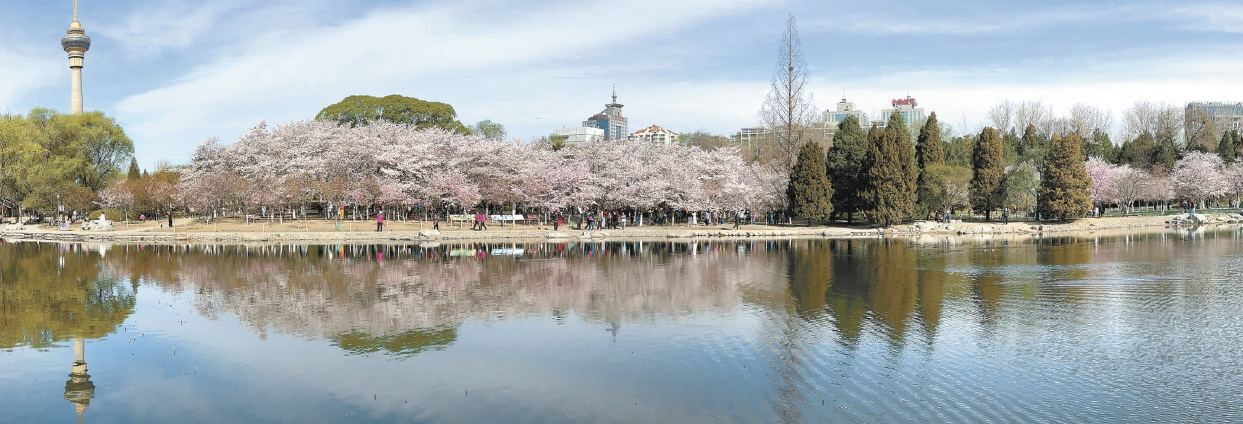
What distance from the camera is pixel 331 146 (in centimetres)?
5894

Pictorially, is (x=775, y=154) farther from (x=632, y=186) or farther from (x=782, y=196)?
(x=632, y=186)

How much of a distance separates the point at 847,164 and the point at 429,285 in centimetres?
4028

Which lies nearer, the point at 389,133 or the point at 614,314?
the point at 614,314

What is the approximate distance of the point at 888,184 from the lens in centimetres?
5269

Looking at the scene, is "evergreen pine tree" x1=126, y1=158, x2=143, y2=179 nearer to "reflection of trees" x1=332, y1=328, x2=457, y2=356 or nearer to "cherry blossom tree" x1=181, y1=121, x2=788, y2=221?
"cherry blossom tree" x1=181, y1=121, x2=788, y2=221

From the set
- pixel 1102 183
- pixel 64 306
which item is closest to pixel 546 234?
pixel 64 306

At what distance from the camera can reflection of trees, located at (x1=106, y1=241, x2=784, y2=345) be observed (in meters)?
18.5

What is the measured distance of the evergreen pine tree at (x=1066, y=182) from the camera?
55594 millimetres

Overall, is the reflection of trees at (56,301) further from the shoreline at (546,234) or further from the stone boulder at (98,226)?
the stone boulder at (98,226)

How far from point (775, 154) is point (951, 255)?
35.7m

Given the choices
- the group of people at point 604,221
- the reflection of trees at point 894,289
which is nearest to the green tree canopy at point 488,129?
the group of people at point 604,221

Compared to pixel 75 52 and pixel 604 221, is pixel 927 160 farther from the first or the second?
pixel 75 52

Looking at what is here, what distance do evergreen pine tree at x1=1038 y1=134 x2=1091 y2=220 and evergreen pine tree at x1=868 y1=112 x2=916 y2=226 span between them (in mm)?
10435

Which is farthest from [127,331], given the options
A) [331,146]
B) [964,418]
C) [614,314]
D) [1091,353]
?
[331,146]
